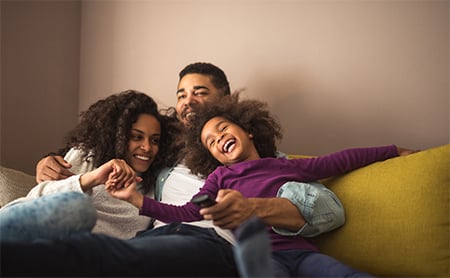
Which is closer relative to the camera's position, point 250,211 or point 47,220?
point 47,220

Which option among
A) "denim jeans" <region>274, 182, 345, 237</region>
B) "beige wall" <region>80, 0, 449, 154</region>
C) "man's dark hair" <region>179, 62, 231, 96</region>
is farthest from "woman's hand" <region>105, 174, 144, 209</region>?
"beige wall" <region>80, 0, 449, 154</region>

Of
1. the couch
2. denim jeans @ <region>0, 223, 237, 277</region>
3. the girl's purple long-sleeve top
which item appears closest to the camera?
denim jeans @ <region>0, 223, 237, 277</region>

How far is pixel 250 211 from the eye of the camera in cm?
108

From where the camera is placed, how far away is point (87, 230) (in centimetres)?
88

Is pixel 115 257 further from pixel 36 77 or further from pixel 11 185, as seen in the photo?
pixel 36 77

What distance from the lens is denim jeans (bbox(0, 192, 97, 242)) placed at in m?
0.81

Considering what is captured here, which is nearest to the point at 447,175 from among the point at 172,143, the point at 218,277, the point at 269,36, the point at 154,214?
the point at 218,277

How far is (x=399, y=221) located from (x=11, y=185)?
1.28 meters

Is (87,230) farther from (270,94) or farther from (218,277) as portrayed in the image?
(270,94)

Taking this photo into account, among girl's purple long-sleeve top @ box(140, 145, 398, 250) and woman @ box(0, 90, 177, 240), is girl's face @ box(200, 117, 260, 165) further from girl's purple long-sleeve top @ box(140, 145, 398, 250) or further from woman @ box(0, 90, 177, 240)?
woman @ box(0, 90, 177, 240)

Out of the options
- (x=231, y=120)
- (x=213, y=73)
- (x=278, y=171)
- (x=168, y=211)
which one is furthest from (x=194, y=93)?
(x=168, y=211)

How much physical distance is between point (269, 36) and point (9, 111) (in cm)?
133

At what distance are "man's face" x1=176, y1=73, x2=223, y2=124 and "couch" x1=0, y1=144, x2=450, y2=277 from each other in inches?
28.0

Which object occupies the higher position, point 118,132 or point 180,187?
point 118,132
